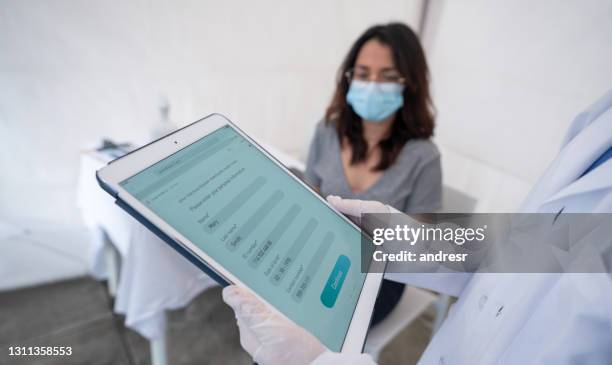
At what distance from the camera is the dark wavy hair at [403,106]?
96 cm

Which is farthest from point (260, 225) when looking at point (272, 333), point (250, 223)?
point (272, 333)

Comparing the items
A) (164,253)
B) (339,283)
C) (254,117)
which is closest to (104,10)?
(254,117)

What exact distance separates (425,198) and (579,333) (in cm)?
63

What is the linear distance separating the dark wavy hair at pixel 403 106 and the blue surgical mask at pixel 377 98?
2.1 inches

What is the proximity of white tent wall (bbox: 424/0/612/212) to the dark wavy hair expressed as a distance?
17.2 inches

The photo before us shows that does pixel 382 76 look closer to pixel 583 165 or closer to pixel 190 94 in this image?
pixel 583 165

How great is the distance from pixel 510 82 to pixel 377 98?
0.89m

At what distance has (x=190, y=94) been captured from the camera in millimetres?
1549

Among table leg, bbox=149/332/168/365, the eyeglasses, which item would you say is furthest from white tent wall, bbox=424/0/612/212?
table leg, bbox=149/332/168/365

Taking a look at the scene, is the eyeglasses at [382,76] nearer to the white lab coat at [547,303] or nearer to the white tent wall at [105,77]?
the white lab coat at [547,303]

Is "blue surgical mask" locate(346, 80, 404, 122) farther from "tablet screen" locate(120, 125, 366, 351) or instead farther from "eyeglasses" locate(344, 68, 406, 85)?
"tablet screen" locate(120, 125, 366, 351)

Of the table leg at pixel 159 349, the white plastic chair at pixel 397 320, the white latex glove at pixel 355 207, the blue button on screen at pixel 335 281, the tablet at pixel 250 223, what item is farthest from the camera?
the table leg at pixel 159 349

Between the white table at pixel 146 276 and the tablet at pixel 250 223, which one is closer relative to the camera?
the tablet at pixel 250 223

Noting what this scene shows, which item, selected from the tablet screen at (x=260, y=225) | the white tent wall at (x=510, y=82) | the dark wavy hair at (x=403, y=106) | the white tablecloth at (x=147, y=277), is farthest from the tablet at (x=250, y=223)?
the white tent wall at (x=510, y=82)
